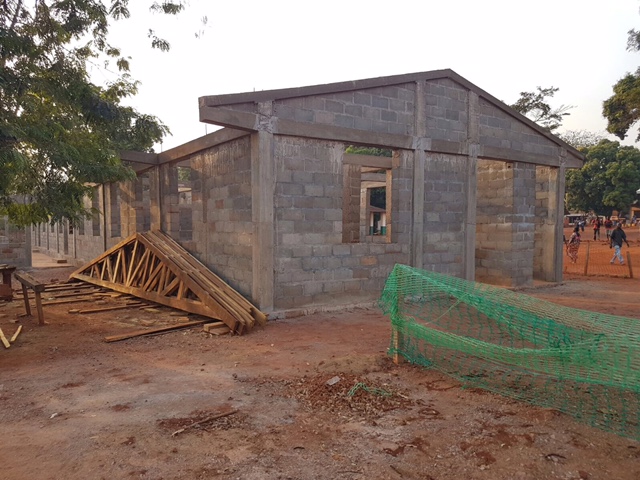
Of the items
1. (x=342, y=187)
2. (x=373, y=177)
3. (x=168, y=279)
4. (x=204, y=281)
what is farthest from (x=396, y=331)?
(x=373, y=177)

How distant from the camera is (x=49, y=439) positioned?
147 inches

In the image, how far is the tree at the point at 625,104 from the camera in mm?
18938

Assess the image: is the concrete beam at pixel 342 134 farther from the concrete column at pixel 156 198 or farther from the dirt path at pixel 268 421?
the concrete column at pixel 156 198

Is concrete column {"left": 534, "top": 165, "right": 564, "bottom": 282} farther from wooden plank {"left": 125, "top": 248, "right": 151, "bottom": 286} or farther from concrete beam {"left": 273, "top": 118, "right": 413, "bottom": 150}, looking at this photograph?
wooden plank {"left": 125, "top": 248, "right": 151, "bottom": 286}

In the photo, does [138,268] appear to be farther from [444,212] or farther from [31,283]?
[444,212]

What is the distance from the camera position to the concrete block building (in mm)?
8484

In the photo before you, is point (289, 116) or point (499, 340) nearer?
point (499, 340)

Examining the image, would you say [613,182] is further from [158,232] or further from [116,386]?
[116,386]

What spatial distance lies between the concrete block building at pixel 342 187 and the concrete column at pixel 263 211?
26 mm

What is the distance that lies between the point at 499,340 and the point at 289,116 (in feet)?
17.6

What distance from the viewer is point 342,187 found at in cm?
945

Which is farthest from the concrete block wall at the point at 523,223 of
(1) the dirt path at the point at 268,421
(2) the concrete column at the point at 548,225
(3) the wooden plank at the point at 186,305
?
(3) the wooden plank at the point at 186,305

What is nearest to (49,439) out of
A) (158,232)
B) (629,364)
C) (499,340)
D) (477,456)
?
(477,456)

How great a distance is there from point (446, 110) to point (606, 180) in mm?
33451
